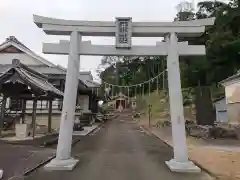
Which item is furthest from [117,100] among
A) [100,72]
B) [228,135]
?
[228,135]

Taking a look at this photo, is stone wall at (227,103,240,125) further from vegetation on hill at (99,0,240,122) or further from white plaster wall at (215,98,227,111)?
vegetation on hill at (99,0,240,122)

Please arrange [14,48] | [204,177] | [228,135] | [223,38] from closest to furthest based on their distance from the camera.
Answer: [204,177], [228,135], [14,48], [223,38]

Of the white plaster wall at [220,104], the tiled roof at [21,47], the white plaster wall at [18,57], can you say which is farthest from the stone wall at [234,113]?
the white plaster wall at [18,57]

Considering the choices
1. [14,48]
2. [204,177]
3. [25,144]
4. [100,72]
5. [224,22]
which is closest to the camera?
[204,177]

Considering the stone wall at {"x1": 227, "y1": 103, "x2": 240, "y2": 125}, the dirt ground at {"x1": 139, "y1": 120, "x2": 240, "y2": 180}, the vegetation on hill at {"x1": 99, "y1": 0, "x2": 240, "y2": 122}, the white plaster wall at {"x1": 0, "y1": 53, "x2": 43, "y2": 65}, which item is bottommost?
the dirt ground at {"x1": 139, "y1": 120, "x2": 240, "y2": 180}

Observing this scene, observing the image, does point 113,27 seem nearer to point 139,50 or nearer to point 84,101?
point 139,50

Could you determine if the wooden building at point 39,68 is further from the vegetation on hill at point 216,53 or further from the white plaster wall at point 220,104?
the vegetation on hill at point 216,53

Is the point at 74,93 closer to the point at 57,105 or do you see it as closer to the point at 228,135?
the point at 228,135

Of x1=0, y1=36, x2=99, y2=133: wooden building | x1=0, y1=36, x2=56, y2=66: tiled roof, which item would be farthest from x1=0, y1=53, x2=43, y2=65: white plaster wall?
x1=0, y1=36, x2=56, y2=66: tiled roof

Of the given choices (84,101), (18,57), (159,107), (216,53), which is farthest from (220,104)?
(159,107)

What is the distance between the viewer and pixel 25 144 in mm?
16094

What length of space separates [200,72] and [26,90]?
34.5 meters

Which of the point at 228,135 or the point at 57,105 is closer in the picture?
the point at 228,135

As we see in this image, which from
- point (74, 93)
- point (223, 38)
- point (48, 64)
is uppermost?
point (223, 38)
